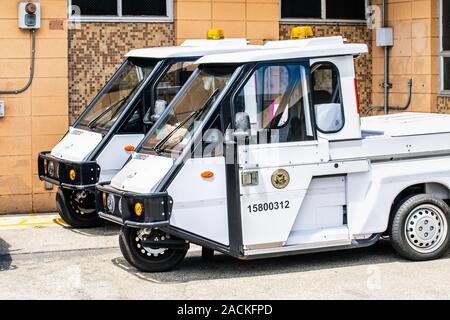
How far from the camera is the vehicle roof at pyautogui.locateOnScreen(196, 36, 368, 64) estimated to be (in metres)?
9.22

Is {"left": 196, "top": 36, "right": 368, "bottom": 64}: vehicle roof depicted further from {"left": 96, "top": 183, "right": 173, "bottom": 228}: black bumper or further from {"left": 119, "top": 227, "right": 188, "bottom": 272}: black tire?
{"left": 119, "top": 227, "right": 188, "bottom": 272}: black tire

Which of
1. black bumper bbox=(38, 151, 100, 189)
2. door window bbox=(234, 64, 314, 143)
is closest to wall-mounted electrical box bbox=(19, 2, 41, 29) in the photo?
black bumper bbox=(38, 151, 100, 189)

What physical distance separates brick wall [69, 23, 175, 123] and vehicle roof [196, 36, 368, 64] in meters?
4.18

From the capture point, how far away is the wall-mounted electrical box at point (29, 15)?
12914 mm

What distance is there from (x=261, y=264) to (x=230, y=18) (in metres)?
5.15

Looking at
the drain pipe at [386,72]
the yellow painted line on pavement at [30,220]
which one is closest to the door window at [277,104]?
the yellow painted line on pavement at [30,220]

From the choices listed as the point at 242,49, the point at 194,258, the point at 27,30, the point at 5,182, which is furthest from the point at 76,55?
the point at 194,258

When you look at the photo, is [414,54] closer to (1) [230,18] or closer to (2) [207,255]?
(1) [230,18]

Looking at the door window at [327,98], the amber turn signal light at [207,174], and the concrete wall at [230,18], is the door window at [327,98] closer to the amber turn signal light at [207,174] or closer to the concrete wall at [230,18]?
the amber turn signal light at [207,174]

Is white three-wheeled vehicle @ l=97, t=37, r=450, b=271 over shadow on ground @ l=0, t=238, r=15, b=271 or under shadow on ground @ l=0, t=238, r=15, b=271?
over

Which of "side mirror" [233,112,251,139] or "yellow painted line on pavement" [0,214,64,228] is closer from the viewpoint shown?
"side mirror" [233,112,251,139]

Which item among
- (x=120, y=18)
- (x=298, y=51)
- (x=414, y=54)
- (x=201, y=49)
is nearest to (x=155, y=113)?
(x=201, y=49)

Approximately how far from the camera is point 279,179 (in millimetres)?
9172

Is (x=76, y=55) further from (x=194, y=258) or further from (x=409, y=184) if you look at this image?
(x=409, y=184)
